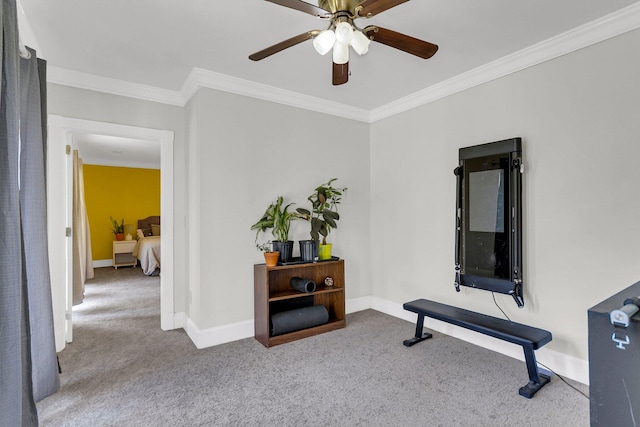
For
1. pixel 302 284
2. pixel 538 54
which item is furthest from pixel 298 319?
pixel 538 54

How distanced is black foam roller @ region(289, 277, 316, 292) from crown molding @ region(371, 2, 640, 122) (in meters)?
2.09

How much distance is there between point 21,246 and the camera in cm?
146

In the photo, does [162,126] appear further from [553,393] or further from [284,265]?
[553,393]

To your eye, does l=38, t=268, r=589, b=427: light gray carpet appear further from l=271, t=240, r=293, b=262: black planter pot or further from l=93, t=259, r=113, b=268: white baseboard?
l=93, t=259, r=113, b=268: white baseboard

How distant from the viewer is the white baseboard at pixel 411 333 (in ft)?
7.66

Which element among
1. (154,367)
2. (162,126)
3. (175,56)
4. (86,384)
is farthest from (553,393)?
(162,126)

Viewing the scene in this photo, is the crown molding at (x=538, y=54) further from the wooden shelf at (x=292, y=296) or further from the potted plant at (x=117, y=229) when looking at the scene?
the potted plant at (x=117, y=229)

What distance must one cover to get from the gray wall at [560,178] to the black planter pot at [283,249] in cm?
134

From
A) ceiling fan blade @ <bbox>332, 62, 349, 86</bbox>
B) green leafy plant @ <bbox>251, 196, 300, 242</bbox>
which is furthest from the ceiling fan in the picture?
green leafy plant @ <bbox>251, 196, 300, 242</bbox>

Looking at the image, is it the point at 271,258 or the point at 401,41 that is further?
the point at 271,258

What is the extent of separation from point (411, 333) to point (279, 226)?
1.61m

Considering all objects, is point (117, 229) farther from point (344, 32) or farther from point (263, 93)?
point (344, 32)

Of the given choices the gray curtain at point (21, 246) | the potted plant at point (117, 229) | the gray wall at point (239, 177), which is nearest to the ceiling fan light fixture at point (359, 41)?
the gray curtain at point (21, 246)

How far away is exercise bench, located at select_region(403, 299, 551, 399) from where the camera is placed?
7.00ft
